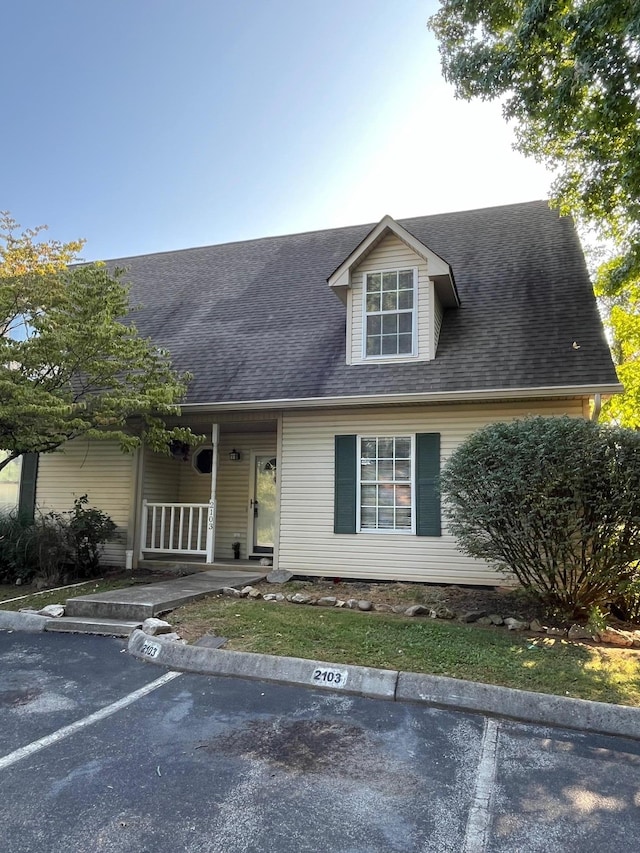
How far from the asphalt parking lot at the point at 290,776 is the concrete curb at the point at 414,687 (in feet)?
0.34

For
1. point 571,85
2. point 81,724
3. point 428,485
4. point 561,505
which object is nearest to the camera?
point 81,724

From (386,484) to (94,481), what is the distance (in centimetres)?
593

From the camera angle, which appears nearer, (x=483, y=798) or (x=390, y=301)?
(x=483, y=798)

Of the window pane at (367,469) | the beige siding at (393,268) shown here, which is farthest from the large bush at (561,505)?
the beige siding at (393,268)

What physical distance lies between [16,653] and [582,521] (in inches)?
242

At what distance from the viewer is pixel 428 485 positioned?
8391 millimetres

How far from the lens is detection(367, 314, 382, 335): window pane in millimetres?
9414

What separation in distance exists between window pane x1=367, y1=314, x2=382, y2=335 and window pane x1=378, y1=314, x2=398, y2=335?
103mm

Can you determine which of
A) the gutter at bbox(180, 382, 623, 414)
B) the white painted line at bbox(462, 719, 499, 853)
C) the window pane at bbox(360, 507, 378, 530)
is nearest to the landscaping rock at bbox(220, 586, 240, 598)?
the window pane at bbox(360, 507, 378, 530)

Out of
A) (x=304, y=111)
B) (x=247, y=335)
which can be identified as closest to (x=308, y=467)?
(x=247, y=335)

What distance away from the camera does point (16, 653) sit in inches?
215

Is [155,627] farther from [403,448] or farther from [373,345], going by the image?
[373,345]

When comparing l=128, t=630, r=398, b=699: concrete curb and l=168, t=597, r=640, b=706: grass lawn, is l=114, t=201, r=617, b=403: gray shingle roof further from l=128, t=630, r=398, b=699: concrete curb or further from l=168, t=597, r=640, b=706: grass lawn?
l=128, t=630, r=398, b=699: concrete curb

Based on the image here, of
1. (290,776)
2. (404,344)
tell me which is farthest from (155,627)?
(404,344)
